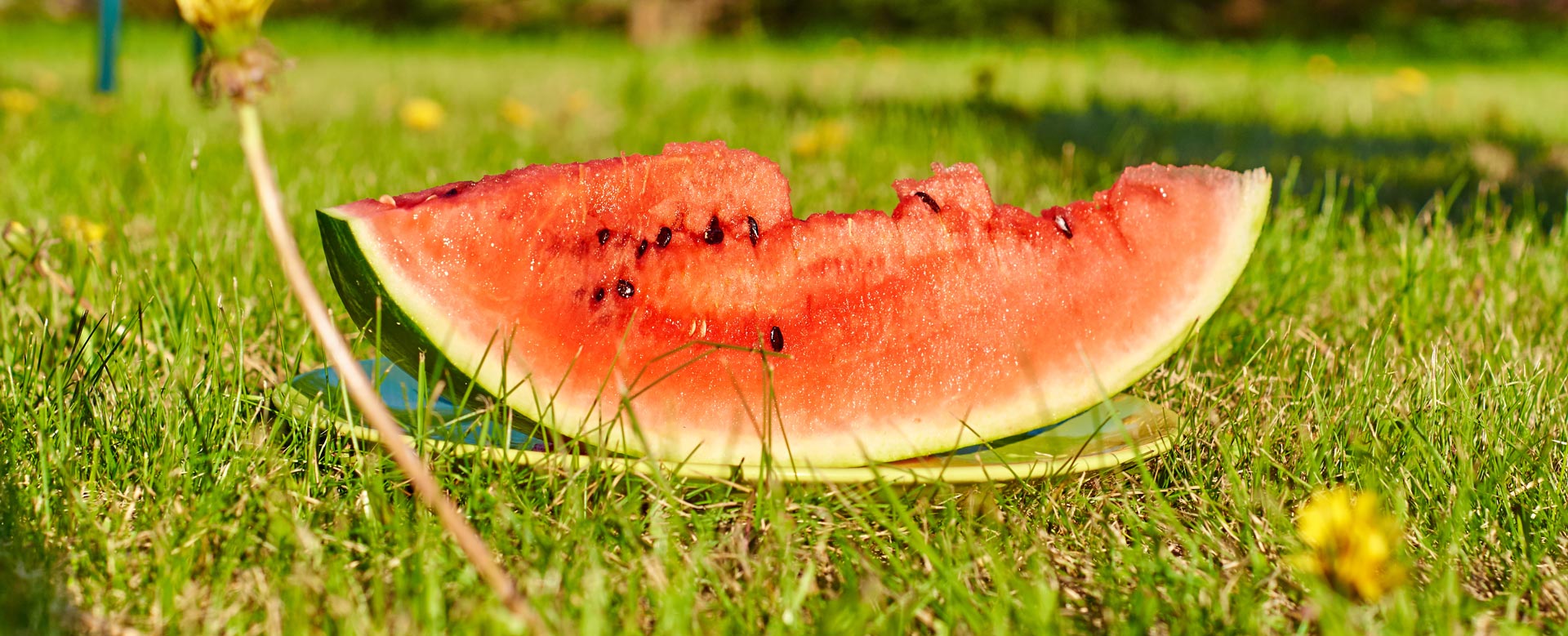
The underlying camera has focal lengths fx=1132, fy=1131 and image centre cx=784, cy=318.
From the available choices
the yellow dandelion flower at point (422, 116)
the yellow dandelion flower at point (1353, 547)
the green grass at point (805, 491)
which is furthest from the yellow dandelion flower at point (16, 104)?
the yellow dandelion flower at point (1353, 547)

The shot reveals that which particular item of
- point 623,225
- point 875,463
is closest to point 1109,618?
point 875,463

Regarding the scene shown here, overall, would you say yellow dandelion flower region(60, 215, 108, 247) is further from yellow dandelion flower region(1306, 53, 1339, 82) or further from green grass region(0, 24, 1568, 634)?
yellow dandelion flower region(1306, 53, 1339, 82)

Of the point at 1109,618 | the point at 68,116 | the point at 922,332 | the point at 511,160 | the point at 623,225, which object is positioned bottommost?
the point at 1109,618

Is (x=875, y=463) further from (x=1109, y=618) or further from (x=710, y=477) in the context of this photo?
(x=1109, y=618)

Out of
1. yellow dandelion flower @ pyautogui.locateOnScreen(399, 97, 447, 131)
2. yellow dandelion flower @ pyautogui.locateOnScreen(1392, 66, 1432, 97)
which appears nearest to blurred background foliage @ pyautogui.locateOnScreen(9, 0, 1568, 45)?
yellow dandelion flower @ pyautogui.locateOnScreen(1392, 66, 1432, 97)

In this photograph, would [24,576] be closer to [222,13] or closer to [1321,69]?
[222,13]

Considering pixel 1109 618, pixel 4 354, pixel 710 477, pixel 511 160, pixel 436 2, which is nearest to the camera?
pixel 1109 618

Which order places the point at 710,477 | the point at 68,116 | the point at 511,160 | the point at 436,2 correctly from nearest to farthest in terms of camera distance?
the point at 710,477 < the point at 511,160 < the point at 68,116 < the point at 436,2

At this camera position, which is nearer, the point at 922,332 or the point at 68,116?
the point at 922,332

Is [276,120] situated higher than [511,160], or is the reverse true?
[276,120]
